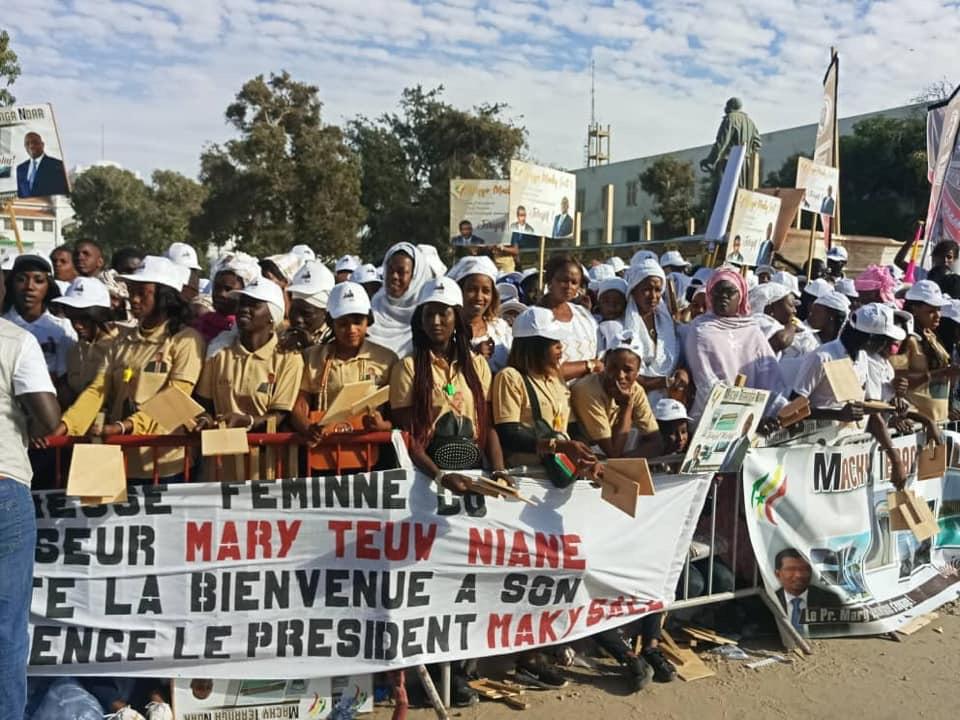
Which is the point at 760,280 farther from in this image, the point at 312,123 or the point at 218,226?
the point at 218,226

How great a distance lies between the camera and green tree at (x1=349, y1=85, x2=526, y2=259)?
1164 inches

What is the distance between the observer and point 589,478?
4.09 metres

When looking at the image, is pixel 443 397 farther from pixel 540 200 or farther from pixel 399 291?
pixel 540 200

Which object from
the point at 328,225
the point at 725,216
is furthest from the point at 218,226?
the point at 725,216

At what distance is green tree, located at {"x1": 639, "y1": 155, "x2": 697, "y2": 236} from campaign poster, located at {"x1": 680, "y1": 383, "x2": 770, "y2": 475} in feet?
119

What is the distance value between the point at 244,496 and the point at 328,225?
2090 cm

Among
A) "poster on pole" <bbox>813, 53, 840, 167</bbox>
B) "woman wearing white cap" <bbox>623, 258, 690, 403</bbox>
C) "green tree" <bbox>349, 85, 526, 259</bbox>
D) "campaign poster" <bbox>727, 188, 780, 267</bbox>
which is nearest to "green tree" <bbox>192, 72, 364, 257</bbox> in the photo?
"green tree" <bbox>349, 85, 526, 259</bbox>

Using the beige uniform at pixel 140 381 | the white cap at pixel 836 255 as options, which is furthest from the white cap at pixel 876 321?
the white cap at pixel 836 255

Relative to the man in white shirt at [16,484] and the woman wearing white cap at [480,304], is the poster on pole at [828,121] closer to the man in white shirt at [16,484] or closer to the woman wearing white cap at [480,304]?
the woman wearing white cap at [480,304]

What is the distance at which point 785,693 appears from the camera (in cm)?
423

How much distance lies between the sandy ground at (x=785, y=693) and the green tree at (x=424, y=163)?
24.6 meters

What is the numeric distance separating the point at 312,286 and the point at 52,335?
5.07 feet

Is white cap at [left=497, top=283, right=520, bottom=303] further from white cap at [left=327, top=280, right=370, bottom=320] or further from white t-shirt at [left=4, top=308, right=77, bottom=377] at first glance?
white t-shirt at [left=4, top=308, right=77, bottom=377]

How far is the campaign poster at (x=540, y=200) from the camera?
30.0ft
